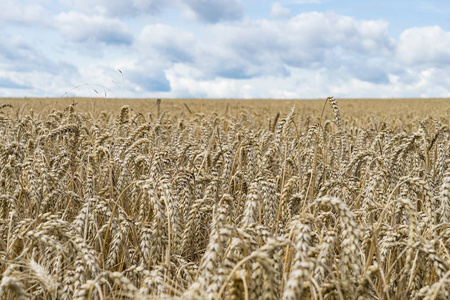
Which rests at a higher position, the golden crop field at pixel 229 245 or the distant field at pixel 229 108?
the distant field at pixel 229 108

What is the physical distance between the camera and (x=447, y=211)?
2.14 meters

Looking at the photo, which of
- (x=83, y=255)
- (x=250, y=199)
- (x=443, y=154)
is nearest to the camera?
(x=83, y=255)

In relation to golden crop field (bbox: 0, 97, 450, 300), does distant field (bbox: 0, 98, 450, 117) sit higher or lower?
higher

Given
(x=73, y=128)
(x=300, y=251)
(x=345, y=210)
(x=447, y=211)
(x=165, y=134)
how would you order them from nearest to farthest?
(x=300, y=251)
(x=345, y=210)
(x=447, y=211)
(x=73, y=128)
(x=165, y=134)

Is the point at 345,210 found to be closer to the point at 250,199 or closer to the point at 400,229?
the point at 250,199

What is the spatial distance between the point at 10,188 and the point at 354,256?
271 cm

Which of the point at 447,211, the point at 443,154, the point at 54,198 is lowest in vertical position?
the point at 54,198

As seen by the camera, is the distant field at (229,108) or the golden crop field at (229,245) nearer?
the golden crop field at (229,245)

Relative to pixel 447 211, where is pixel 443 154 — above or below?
above

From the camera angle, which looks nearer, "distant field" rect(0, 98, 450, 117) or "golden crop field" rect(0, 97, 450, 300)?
"golden crop field" rect(0, 97, 450, 300)

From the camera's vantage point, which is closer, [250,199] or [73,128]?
[250,199]

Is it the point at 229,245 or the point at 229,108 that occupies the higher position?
the point at 229,108

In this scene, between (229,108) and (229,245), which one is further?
(229,108)

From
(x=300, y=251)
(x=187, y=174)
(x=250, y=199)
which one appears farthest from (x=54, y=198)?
(x=300, y=251)
